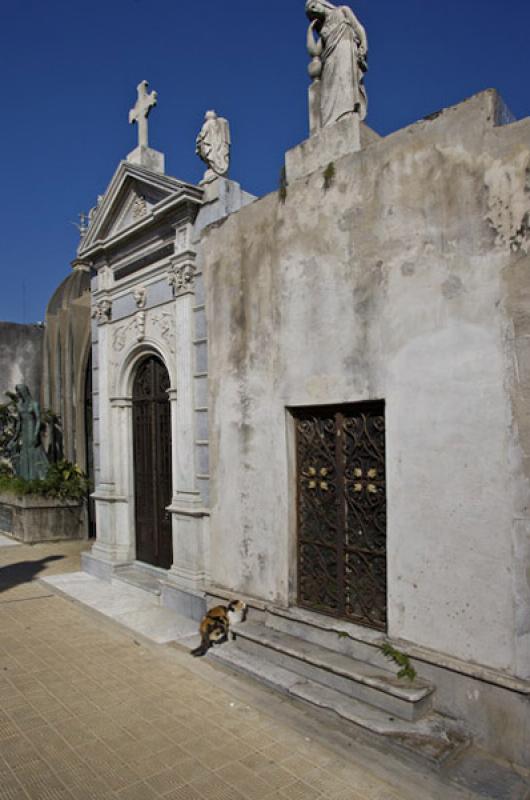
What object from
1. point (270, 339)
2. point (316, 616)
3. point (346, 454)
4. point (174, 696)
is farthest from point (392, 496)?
point (174, 696)

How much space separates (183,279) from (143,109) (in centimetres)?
304

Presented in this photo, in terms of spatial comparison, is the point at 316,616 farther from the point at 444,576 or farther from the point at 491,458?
the point at 491,458

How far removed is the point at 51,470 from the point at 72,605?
5.77 m

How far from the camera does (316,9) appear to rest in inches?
218

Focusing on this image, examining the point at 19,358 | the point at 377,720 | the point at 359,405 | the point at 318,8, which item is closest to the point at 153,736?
the point at 377,720

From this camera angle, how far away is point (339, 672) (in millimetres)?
4492

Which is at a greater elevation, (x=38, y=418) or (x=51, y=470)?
(x=38, y=418)

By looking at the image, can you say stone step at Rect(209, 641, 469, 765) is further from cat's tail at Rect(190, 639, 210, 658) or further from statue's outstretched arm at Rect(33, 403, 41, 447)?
statue's outstretched arm at Rect(33, 403, 41, 447)

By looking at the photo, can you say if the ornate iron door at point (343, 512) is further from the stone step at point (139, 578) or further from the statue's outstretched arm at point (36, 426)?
the statue's outstretched arm at point (36, 426)

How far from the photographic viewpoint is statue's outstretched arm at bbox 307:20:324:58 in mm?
5621

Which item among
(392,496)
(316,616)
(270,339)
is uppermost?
(270,339)

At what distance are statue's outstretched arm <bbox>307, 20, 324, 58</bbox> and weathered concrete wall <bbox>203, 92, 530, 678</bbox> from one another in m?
1.38

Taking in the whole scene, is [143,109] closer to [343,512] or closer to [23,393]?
[343,512]

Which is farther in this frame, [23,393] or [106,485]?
[23,393]
